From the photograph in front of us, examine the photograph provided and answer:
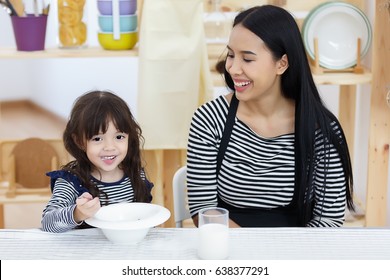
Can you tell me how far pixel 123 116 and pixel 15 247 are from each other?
18.0 inches

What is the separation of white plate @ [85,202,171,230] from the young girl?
0.51ft

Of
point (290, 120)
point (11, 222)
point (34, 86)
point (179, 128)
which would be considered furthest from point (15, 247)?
point (34, 86)

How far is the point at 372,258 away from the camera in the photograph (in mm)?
1376

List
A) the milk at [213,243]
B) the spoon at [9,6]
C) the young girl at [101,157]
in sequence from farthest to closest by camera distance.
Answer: the spoon at [9,6] → the young girl at [101,157] → the milk at [213,243]

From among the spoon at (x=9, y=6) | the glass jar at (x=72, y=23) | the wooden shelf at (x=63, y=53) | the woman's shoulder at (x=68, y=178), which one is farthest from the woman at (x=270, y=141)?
the spoon at (x=9, y=6)

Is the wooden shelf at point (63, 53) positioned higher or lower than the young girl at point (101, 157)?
higher

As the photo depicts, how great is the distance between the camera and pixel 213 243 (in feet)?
4.45

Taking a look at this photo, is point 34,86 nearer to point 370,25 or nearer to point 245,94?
point 370,25

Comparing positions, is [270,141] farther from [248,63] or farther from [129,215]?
[129,215]

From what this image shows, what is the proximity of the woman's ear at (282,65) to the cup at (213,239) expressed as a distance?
611 millimetres

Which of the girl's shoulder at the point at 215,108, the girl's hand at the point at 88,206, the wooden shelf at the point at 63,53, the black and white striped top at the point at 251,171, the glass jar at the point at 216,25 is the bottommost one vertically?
the black and white striped top at the point at 251,171

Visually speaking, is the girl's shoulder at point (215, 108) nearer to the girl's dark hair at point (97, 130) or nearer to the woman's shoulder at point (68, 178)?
the girl's dark hair at point (97, 130)

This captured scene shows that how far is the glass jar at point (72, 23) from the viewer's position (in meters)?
2.66

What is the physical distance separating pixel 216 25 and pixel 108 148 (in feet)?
4.19
